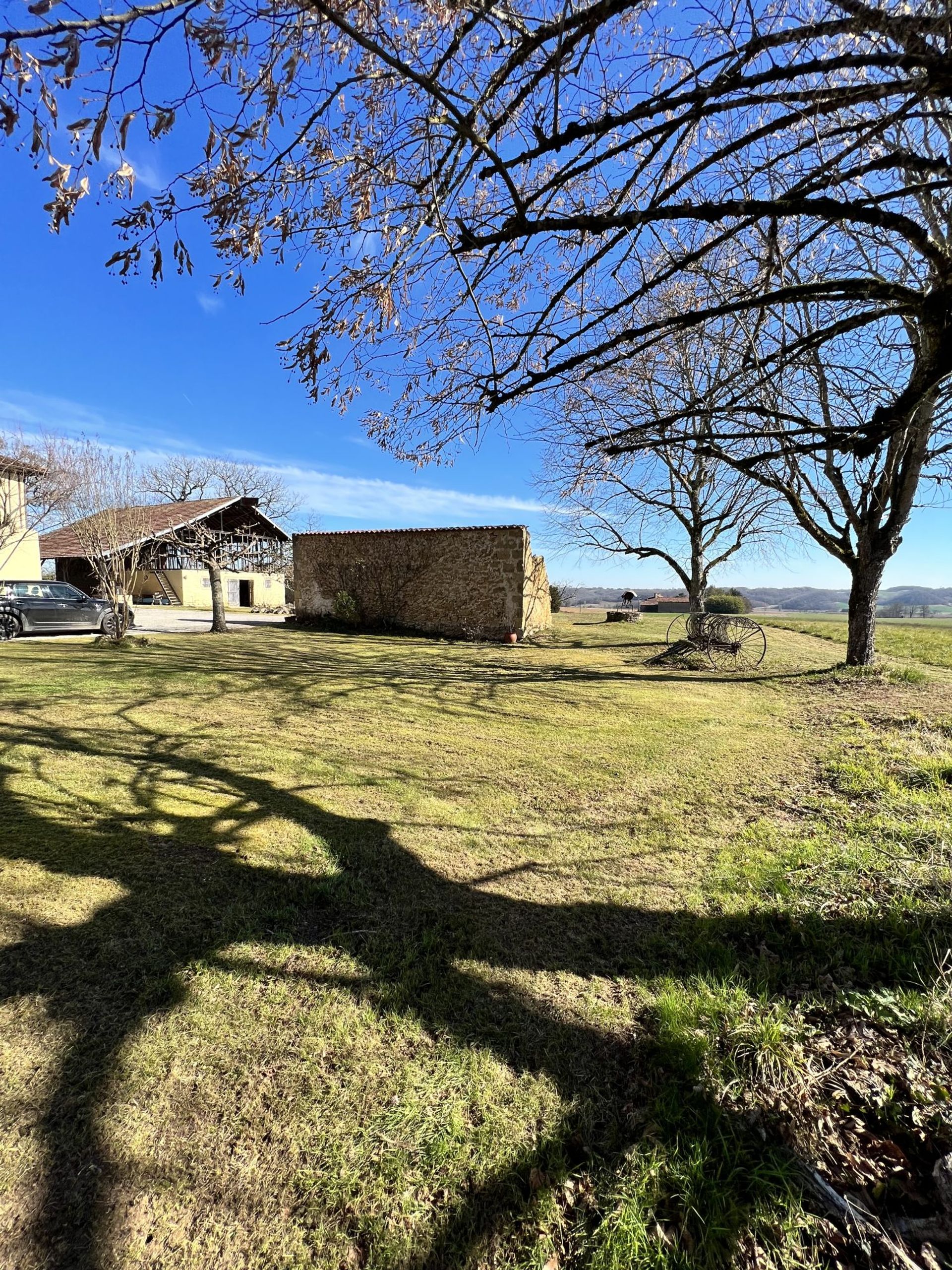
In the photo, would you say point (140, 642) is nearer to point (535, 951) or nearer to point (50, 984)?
point (50, 984)

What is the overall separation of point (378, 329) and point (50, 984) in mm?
3451

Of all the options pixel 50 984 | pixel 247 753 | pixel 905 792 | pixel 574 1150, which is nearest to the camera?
pixel 574 1150

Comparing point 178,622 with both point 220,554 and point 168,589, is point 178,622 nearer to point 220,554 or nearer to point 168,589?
point 220,554

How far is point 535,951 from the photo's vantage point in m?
2.50

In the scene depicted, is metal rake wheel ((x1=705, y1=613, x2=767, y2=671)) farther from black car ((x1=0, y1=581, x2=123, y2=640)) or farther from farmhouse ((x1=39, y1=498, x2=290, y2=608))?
farmhouse ((x1=39, y1=498, x2=290, y2=608))

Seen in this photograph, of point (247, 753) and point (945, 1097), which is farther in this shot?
point (247, 753)

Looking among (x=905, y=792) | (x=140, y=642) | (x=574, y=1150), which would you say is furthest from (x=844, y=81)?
(x=140, y=642)

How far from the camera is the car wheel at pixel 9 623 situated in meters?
13.7

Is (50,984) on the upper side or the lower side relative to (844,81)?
lower

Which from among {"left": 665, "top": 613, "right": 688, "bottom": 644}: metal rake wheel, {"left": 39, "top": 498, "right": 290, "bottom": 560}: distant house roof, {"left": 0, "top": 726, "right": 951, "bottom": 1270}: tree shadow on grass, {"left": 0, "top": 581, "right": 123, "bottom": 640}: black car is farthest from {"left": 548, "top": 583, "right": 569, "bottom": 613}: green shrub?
A: {"left": 0, "top": 726, "right": 951, "bottom": 1270}: tree shadow on grass

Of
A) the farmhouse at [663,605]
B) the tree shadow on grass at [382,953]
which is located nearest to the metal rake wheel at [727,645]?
the tree shadow on grass at [382,953]

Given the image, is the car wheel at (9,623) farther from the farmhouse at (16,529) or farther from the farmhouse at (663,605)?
the farmhouse at (663,605)

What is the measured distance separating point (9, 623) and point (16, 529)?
17.7ft

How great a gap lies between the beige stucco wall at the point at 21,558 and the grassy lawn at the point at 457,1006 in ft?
60.4
